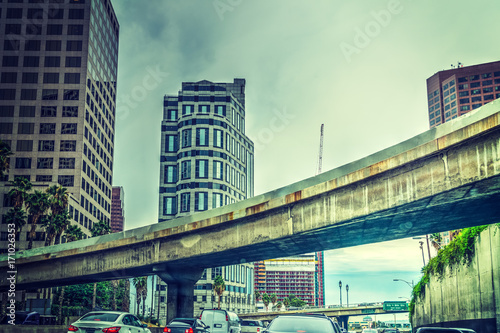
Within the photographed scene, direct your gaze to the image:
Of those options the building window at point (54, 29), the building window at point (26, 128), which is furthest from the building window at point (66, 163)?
the building window at point (54, 29)

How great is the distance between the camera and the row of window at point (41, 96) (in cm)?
10975

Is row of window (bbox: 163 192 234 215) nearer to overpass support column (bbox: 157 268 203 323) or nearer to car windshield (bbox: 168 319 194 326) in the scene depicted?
overpass support column (bbox: 157 268 203 323)

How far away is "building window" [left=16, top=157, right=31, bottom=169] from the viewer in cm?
10581

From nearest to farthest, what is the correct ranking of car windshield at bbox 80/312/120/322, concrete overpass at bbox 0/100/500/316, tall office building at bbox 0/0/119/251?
car windshield at bbox 80/312/120/322 < concrete overpass at bbox 0/100/500/316 < tall office building at bbox 0/0/119/251

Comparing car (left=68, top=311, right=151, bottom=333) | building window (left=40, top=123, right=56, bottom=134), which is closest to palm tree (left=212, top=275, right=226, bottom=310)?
building window (left=40, top=123, right=56, bottom=134)

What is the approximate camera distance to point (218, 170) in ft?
483

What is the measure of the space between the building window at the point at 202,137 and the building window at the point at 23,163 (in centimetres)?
5143

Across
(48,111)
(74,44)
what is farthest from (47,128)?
(74,44)

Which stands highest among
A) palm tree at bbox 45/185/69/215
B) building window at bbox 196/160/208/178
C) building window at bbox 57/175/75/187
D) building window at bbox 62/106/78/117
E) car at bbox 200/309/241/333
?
building window at bbox 62/106/78/117

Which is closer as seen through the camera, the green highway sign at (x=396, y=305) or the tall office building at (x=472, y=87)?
the green highway sign at (x=396, y=305)

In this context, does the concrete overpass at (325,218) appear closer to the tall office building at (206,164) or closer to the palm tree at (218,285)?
the palm tree at (218,285)

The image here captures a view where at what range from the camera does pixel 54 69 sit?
112750 mm

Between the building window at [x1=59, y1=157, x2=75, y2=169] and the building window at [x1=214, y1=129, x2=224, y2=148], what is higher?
the building window at [x1=214, y1=129, x2=224, y2=148]

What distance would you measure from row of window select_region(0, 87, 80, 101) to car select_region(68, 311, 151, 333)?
329 feet
